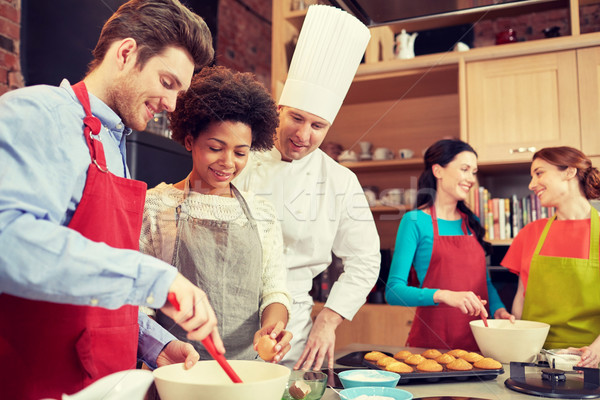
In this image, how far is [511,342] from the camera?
1073 millimetres

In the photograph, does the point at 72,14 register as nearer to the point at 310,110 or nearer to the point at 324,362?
the point at 310,110

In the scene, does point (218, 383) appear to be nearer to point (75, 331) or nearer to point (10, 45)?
point (75, 331)

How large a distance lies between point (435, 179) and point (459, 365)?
1.00m

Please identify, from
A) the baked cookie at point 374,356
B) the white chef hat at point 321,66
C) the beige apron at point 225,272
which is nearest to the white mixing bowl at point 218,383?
the beige apron at point 225,272

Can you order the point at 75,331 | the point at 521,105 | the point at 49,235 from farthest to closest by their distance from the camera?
the point at 521,105
the point at 75,331
the point at 49,235

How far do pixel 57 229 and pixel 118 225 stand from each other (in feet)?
0.57

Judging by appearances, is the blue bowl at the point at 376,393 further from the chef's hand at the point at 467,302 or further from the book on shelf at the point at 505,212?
the book on shelf at the point at 505,212

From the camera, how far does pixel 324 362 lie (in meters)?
1.24

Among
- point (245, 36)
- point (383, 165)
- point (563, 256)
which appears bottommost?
point (563, 256)

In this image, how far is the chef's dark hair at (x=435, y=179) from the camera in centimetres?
184

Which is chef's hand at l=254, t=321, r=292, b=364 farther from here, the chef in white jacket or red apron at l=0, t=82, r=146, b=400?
the chef in white jacket

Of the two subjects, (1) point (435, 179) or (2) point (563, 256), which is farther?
(1) point (435, 179)

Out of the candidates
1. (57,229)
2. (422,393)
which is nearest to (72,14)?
(57,229)

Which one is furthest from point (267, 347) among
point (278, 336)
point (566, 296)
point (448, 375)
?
point (566, 296)
